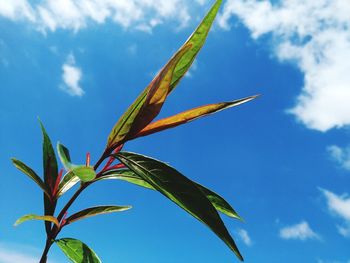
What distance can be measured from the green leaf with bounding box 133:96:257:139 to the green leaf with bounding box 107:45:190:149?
0.04 metres

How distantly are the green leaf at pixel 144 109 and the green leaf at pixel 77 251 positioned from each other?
395 millimetres

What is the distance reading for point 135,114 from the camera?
117cm

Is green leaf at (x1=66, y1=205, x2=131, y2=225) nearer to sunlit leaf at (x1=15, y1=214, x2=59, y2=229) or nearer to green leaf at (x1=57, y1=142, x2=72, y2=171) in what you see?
sunlit leaf at (x1=15, y1=214, x2=59, y2=229)

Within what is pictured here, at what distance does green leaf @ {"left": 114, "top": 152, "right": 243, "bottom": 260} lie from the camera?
0.89 metres

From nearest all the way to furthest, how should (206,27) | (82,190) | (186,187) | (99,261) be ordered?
(186,187) < (206,27) < (82,190) < (99,261)

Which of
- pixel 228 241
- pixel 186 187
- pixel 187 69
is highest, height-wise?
pixel 187 69

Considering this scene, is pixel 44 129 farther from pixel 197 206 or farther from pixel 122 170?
pixel 197 206

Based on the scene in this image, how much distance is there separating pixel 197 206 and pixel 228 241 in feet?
0.36

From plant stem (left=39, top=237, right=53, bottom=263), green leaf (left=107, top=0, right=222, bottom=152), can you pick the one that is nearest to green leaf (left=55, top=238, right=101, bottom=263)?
plant stem (left=39, top=237, right=53, bottom=263)

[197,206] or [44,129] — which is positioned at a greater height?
[44,129]

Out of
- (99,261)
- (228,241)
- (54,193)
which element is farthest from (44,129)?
(228,241)

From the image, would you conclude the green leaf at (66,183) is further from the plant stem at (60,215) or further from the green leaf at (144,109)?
the green leaf at (144,109)

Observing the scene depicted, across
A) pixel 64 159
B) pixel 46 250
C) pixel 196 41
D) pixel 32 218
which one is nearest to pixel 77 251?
pixel 46 250

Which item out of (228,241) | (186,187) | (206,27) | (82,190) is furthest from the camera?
(82,190)
